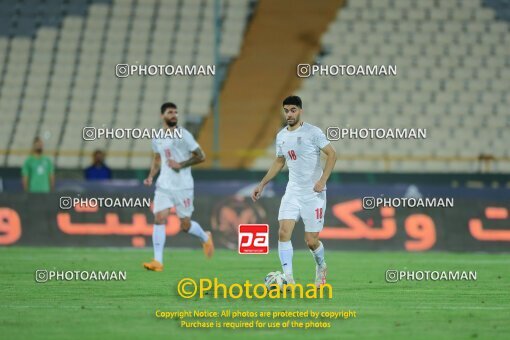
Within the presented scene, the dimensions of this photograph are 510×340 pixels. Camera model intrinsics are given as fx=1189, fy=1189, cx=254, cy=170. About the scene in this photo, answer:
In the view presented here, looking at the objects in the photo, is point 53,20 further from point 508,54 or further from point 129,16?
point 508,54

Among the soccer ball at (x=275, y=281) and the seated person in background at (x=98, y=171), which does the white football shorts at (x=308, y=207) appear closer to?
the soccer ball at (x=275, y=281)

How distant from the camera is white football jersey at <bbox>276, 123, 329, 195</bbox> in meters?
13.0

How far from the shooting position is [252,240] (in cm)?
1330

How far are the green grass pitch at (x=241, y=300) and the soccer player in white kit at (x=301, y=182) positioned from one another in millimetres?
698

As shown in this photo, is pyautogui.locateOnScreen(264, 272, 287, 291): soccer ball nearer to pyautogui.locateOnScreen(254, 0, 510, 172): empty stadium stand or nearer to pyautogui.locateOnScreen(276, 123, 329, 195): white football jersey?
pyautogui.locateOnScreen(276, 123, 329, 195): white football jersey

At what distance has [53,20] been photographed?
34625 mm

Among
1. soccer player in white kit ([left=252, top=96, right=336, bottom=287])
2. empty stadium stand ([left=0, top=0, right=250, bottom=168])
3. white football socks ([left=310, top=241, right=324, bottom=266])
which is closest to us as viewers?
soccer player in white kit ([left=252, top=96, right=336, bottom=287])

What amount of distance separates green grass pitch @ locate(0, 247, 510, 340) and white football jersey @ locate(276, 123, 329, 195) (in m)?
1.28

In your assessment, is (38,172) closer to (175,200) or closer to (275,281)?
(175,200)

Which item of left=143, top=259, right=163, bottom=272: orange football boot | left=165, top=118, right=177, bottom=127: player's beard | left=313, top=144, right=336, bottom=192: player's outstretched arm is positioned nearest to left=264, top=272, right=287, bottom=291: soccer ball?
left=313, top=144, right=336, bottom=192: player's outstretched arm

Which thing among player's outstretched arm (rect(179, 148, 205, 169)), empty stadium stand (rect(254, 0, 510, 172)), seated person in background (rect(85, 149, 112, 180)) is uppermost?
empty stadium stand (rect(254, 0, 510, 172))

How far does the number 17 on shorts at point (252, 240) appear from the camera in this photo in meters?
12.7

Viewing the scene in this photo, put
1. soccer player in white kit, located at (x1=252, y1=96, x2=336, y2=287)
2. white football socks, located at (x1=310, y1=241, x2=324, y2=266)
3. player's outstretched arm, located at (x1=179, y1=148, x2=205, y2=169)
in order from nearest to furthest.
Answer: soccer player in white kit, located at (x1=252, y1=96, x2=336, y2=287), white football socks, located at (x1=310, y1=241, x2=324, y2=266), player's outstretched arm, located at (x1=179, y1=148, x2=205, y2=169)

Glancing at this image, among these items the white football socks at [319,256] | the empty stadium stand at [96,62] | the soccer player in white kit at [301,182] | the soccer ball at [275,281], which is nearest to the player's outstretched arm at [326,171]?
the soccer player in white kit at [301,182]
